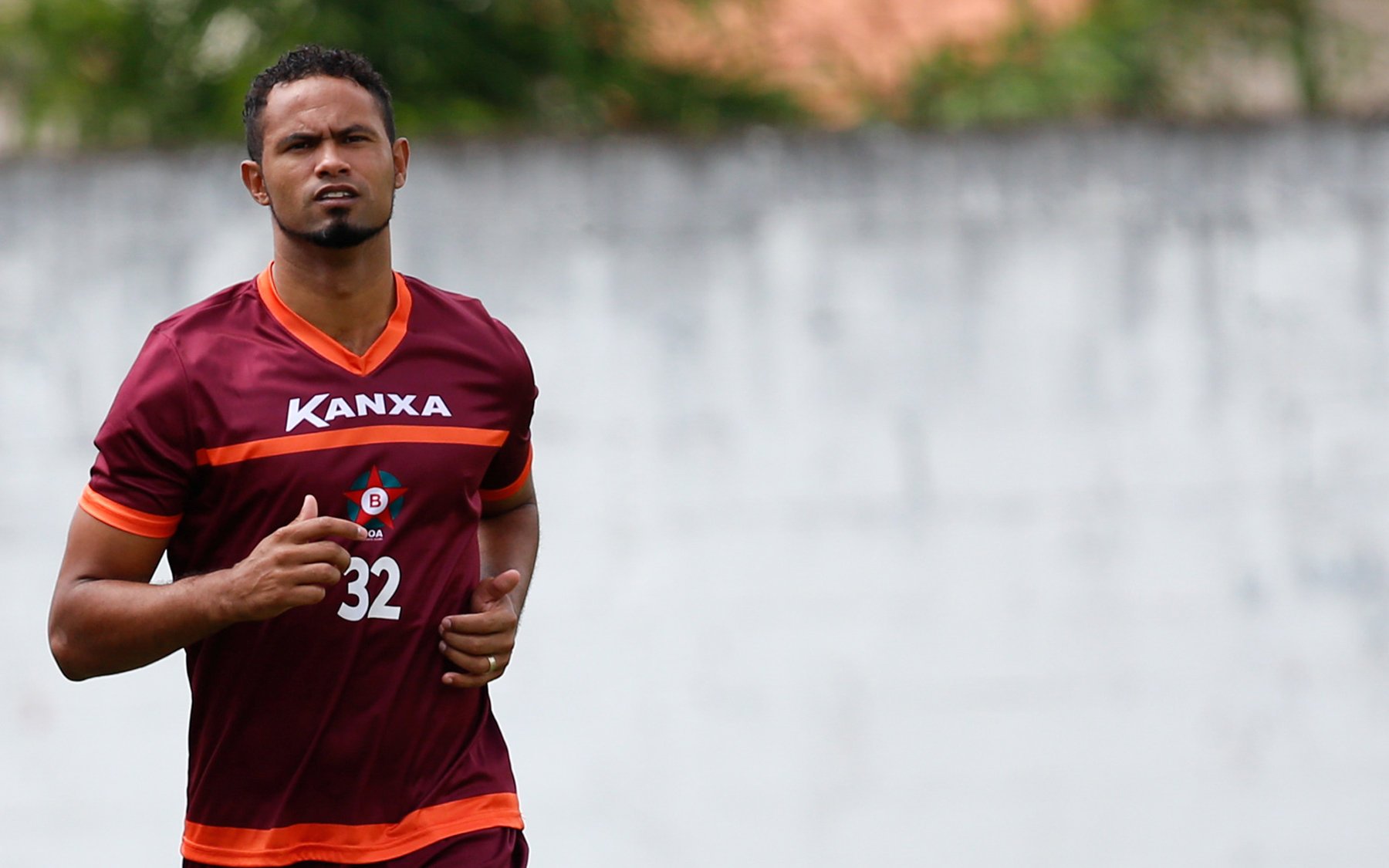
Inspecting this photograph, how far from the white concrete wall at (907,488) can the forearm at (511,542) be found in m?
1.28

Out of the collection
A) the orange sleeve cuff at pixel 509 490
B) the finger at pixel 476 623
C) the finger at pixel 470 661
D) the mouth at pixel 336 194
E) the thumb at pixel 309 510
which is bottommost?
the finger at pixel 470 661

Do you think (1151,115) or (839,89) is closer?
(1151,115)

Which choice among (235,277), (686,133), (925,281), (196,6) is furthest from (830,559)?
(196,6)

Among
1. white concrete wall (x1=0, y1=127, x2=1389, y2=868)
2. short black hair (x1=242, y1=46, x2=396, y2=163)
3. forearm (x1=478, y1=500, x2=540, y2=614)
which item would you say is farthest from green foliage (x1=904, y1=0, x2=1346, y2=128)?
short black hair (x1=242, y1=46, x2=396, y2=163)

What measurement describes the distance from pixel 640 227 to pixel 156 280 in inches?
53.2

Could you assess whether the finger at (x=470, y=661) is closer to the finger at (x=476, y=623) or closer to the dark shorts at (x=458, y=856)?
the finger at (x=476, y=623)

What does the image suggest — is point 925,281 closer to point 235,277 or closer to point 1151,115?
point 1151,115

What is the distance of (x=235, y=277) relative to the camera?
4266mm

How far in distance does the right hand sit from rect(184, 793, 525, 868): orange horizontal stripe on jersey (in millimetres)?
481

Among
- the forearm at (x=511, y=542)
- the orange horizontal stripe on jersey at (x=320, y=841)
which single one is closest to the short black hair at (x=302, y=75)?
the forearm at (x=511, y=542)

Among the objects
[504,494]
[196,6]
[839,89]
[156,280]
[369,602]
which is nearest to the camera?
[369,602]

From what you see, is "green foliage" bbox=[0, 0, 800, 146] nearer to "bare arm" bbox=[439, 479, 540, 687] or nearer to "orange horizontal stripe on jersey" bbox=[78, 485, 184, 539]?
"bare arm" bbox=[439, 479, 540, 687]

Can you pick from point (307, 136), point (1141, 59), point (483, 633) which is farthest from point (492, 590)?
point (1141, 59)

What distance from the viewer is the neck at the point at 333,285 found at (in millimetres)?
2543
